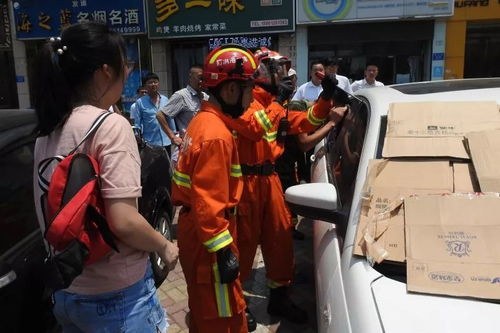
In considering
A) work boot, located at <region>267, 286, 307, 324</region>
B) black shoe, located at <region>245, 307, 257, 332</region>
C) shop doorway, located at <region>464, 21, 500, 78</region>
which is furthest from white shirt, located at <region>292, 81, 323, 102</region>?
shop doorway, located at <region>464, 21, 500, 78</region>

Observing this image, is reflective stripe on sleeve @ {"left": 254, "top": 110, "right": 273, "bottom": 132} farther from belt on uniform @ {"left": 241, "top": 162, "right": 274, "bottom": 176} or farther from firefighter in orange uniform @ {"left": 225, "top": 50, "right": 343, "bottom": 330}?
belt on uniform @ {"left": 241, "top": 162, "right": 274, "bottom": 176}

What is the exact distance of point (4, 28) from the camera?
557 inches

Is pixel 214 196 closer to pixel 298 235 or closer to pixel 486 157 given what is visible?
pixel 486 157

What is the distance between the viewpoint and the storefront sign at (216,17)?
11477mm

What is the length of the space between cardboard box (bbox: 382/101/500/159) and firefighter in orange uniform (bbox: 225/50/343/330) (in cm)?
82

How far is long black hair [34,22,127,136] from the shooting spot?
1450 mm

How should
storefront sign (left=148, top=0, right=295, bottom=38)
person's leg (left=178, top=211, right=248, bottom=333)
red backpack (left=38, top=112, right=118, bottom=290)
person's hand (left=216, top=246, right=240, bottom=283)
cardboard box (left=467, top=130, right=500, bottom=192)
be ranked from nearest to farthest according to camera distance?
red backpack (left=38, top=112, right=118, bottom=290)
cardboard box (left=467, top=130, right=500, bottom=192)
person's hand (left=216, top=246, right=240, bottom=283)
person's leg (left=178, top=211, right=248, bottom=333)
storefront sign (left=148, top=0, right=295, bottom=38)

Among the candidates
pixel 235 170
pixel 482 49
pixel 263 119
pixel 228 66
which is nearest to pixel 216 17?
pixel 482 49

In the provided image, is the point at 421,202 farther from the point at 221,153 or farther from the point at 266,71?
the point at 266,71

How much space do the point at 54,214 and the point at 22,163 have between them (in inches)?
51.3

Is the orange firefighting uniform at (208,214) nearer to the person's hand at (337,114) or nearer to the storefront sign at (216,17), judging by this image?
the person's hand at (337,114)

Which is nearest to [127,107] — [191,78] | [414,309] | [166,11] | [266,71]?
[166,11]

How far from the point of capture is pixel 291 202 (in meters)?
2.02

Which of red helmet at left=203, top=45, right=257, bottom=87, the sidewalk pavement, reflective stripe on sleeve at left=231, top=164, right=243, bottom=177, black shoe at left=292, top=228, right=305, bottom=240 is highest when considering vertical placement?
red helmet at left=203, top=45, right=257, bottom=87
